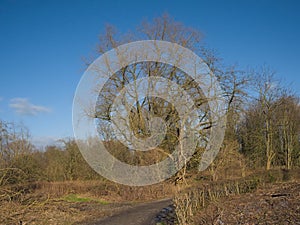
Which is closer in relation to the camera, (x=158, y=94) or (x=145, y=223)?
(x=145, y=223)

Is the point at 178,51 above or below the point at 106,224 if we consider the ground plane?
above

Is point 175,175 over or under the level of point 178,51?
under

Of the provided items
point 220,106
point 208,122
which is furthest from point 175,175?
point 220,106

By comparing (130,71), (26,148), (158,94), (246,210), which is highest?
(130,71)

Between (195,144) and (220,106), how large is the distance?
8.31ft

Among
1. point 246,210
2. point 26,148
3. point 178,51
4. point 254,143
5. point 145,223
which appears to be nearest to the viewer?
point 246,210

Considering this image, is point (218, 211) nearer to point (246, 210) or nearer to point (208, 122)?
point (246, 210)

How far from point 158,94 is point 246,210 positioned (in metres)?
10.3

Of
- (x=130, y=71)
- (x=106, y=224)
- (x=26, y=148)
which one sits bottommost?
(x=106, y=224)

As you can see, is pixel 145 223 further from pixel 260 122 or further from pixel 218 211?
pixel 260 122

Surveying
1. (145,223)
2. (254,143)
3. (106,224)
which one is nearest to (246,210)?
(145,223)

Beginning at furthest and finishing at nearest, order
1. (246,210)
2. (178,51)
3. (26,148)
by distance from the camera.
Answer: (178,51), (26,148), (246,210)

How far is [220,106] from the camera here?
54.2 ft

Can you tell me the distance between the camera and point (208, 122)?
16797 millimetres
